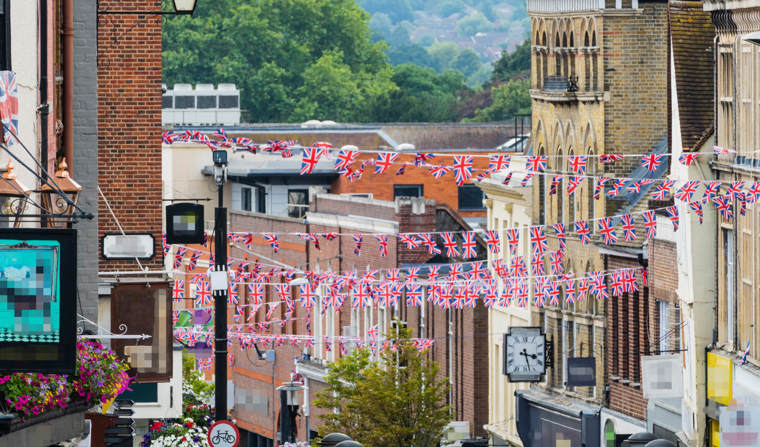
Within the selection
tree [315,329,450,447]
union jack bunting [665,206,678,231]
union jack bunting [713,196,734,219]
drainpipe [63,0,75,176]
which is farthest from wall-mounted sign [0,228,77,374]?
tree [315,329,450,447]

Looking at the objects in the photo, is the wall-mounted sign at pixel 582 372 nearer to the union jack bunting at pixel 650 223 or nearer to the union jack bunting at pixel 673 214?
the union jack bunting at pixel 650 223

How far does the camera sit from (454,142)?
97.2 meters

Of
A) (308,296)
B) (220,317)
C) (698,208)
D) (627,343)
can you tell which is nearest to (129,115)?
(220,317)

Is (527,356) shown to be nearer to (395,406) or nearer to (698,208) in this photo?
(395,406)

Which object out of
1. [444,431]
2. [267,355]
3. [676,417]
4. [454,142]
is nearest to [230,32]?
[454,142]

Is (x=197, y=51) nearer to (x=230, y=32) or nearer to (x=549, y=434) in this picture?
(x=230, y=32)

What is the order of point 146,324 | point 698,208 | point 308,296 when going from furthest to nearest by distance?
1. point 308,296
2. point 698,208
3. point 146,324

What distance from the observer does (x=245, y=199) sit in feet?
285

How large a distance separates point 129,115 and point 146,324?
406cm

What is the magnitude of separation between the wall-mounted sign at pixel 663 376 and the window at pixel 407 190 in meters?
40.7

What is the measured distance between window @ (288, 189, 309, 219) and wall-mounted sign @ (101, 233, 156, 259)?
1582 inches

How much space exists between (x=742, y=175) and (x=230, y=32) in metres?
121

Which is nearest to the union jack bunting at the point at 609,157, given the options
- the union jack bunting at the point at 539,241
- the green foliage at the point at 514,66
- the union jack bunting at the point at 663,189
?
the union jack bunting at the point at 663,189

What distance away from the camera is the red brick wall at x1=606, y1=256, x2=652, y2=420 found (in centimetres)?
4691
